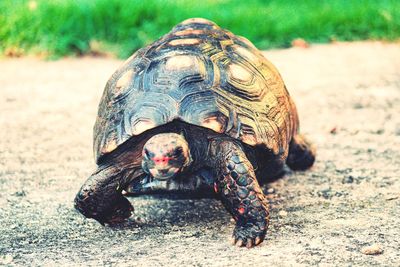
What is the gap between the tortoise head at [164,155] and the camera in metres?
2.95

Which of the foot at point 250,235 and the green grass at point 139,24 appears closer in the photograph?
the foot at point 250,235

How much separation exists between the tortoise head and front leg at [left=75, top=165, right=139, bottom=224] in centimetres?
29

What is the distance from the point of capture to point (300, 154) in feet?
13.6

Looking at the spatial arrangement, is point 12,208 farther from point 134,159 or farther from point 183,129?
point 183,129

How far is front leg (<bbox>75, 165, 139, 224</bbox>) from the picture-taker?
3230mm

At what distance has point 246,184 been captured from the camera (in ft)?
10.0

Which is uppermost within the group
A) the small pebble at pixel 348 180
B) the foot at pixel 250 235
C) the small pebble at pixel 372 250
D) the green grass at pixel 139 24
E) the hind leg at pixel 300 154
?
the green grass at pixel 139 24

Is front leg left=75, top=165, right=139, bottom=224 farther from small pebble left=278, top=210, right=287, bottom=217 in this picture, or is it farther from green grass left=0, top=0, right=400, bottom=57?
green grass left=0, top=0, right=400, bottom=57

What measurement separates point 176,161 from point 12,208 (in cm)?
113

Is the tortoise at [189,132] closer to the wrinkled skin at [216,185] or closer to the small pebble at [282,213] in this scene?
the wrinkled skin at [216,185]

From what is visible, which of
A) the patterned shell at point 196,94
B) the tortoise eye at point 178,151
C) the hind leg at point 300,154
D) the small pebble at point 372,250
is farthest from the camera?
the hind leg at point 300,154

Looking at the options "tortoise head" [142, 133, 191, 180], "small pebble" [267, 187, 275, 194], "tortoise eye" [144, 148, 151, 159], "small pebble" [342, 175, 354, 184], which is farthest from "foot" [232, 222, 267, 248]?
"small pebble" [342, 175, 354, 184]

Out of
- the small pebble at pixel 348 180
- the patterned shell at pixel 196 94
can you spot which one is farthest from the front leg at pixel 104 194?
the small pebble at pixel 348 180

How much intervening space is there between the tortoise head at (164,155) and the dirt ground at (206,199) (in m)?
0.35
